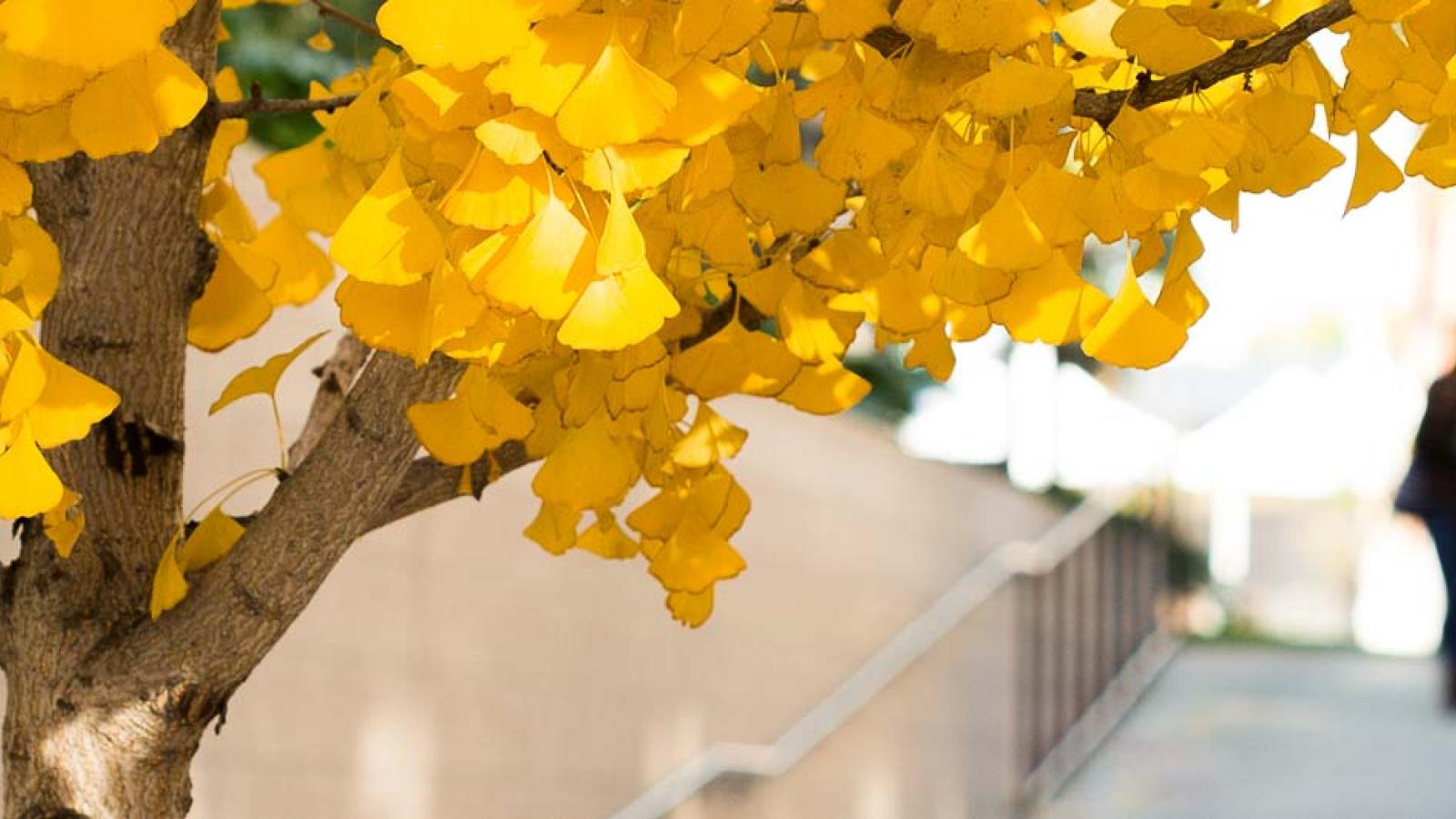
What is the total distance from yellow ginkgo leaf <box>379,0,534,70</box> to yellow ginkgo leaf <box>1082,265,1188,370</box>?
288 millimetres

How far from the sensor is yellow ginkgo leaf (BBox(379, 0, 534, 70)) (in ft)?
2.35

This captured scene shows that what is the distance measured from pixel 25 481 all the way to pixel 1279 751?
6.64 m

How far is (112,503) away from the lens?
1.44m

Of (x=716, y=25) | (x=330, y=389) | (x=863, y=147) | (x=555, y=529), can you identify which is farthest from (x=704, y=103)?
(x=330, y=389)

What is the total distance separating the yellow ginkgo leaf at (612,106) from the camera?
2.36ft

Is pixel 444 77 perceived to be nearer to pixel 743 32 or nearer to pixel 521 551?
pixel 743 32

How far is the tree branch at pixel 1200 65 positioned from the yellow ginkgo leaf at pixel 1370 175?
0.10 metres

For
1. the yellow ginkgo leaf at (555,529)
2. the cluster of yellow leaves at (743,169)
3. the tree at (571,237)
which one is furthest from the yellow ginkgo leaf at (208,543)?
the cluster of yellow leaves at (743,169)

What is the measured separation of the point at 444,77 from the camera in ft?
2.55

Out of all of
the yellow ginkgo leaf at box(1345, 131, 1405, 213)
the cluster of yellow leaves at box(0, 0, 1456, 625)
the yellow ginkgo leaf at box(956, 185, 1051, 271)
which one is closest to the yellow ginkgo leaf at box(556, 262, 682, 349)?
the cluster of yellow leaves at box(0, 0, 1456, 625)

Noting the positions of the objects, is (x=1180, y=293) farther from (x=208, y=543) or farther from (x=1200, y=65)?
(x=208, y=543)

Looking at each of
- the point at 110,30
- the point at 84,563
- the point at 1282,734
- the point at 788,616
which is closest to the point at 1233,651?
the point at 1282,734

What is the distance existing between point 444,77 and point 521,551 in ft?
11.5

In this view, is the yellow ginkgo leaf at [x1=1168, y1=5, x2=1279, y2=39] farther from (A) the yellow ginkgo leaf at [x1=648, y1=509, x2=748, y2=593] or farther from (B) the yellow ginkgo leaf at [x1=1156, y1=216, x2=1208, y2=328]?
(A) the yellow ginkgo leaf at [x1=648, y1=509, x2=748, y2=593]
